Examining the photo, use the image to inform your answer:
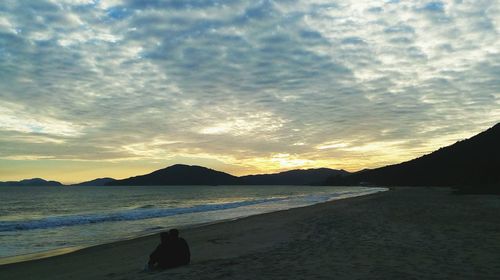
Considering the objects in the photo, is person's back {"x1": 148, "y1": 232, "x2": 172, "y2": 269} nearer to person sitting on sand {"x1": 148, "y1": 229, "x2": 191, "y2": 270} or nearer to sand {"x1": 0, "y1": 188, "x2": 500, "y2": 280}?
person sitting on sand {"x1": 148, "y1": 229, "x2": 191, "y2": 270}

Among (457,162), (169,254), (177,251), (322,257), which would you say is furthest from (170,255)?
(457,162)

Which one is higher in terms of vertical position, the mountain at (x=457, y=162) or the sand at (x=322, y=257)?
the mountain at (x=457, y=162)

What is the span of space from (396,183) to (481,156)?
75.6 meters

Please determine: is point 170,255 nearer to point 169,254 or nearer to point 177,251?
point 169,254

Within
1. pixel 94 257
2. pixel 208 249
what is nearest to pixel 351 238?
pixel 208 249

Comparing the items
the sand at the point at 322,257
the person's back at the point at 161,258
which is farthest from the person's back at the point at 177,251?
the sand at the point at 322,257

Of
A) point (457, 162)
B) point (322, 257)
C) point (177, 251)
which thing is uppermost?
point (457, 162)

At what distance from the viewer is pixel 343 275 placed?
28.3ft

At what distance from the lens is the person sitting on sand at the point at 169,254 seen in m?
10.7

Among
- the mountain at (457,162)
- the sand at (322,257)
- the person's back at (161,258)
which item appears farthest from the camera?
the mountain at (457,162)

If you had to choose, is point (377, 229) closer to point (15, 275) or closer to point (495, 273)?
point (495, 273)

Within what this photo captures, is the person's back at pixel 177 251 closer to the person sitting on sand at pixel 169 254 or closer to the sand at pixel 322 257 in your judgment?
the person sitting on sand at pixel 169 254

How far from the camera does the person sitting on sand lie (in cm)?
1067

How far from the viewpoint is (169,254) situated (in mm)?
10695
